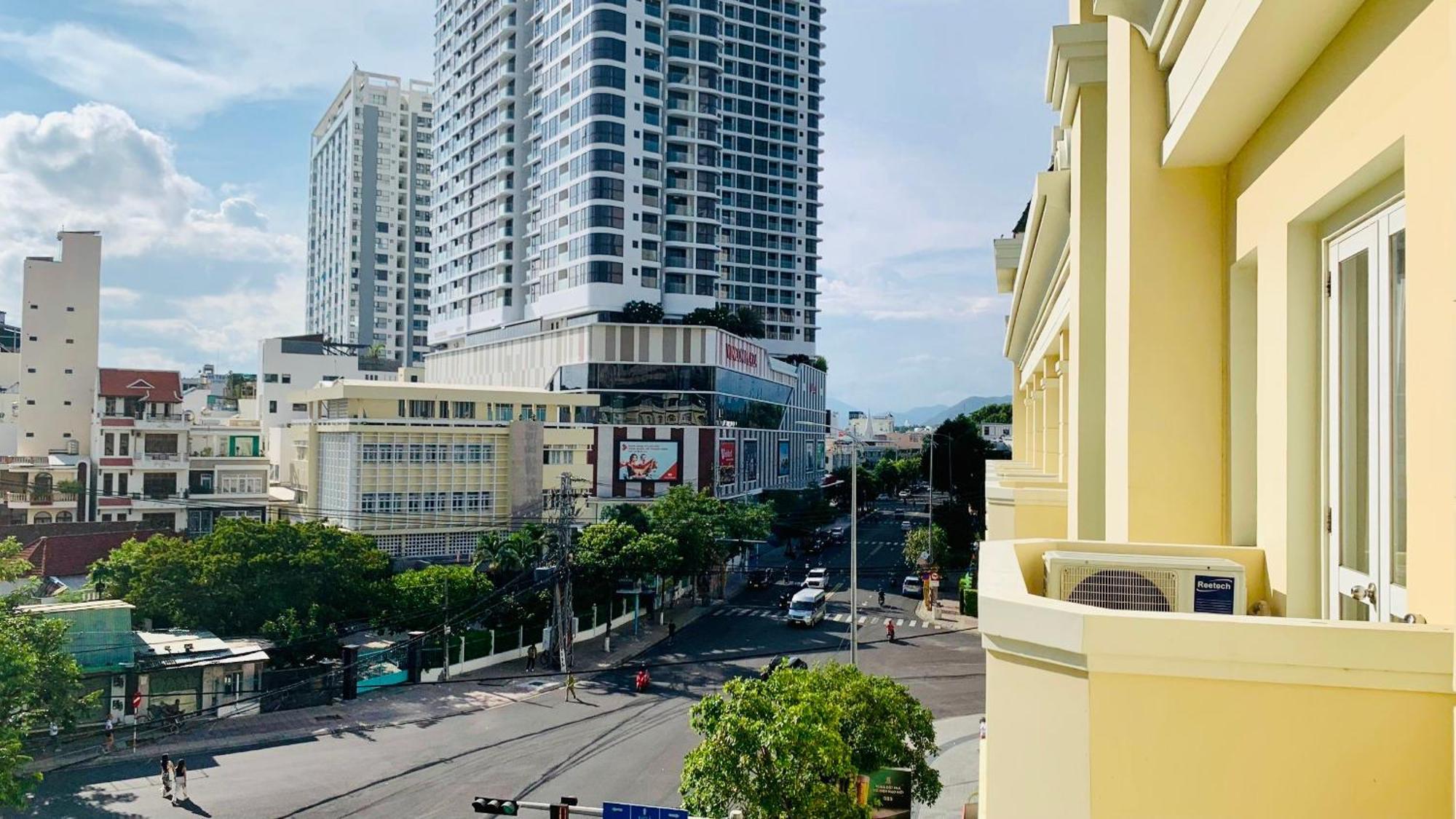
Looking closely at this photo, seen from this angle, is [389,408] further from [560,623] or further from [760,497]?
[760,497]

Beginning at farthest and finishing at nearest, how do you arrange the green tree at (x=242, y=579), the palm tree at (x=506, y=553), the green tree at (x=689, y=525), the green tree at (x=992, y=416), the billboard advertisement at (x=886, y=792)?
the green tree at (x=992, y=416), the green tree at (x=689, y=525), the palm tree at (x=506, y=553), the green tree at (x=242, y=579), the billboard advertisement at (x=886, y=792)

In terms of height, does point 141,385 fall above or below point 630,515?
above

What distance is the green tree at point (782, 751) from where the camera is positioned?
11.8 metres

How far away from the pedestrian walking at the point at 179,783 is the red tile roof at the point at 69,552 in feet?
55.1

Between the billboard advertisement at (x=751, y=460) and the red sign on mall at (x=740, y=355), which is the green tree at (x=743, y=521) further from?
the red sign on mall at (x=740, y=355)

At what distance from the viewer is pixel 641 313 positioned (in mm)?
52750

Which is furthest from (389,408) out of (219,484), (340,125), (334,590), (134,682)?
(340,125)

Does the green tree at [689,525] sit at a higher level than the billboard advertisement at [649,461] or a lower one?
lower

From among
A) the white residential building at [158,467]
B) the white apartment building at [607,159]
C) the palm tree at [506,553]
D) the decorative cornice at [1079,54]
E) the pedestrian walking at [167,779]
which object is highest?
the white apartment building at [607,159]

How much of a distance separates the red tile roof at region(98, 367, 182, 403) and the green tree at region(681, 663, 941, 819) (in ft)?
132

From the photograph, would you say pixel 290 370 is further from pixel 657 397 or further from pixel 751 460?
pixel 751 460

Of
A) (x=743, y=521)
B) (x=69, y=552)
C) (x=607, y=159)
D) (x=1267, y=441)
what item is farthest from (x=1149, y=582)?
(x=607, y=159)

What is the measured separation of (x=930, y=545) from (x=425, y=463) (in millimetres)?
22070

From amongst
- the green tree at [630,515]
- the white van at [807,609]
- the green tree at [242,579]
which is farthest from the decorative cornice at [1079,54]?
the green tree at [630,515]
